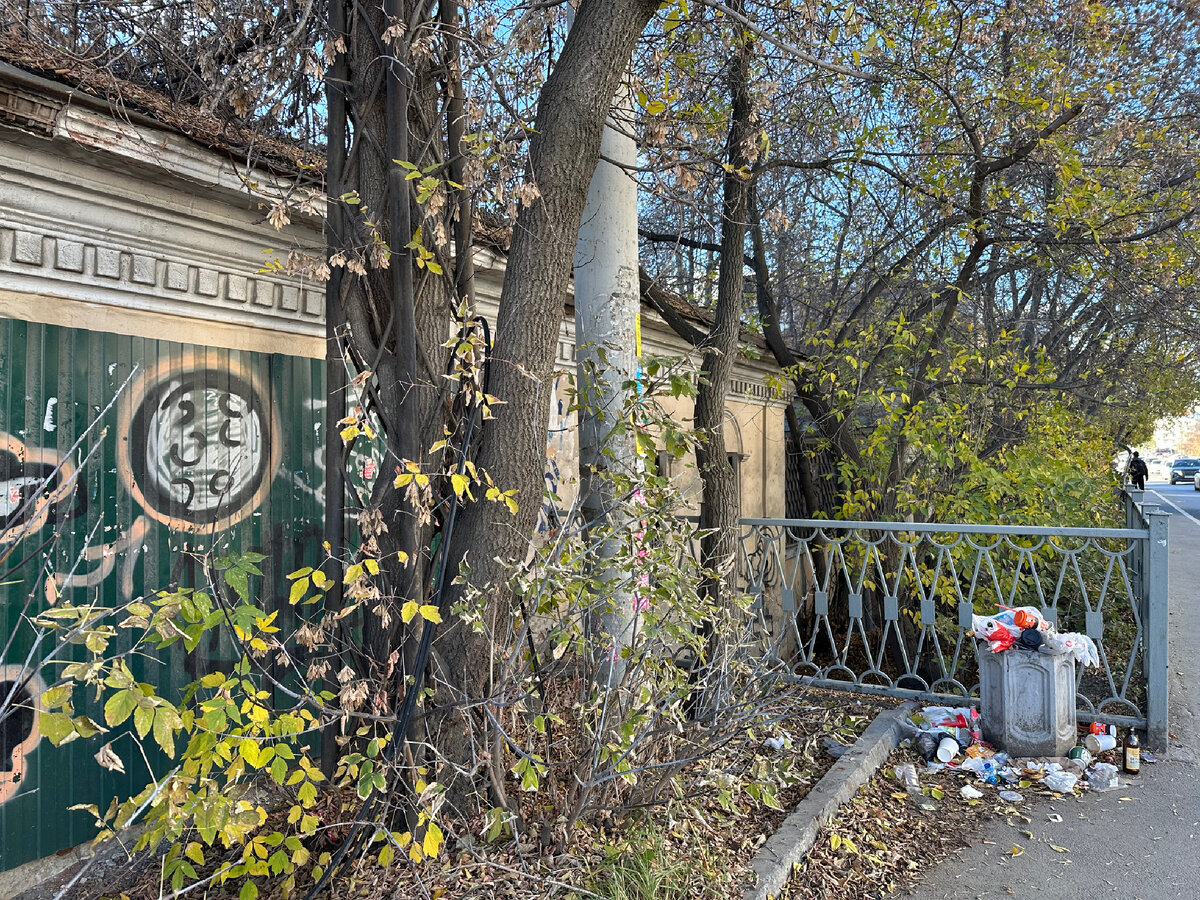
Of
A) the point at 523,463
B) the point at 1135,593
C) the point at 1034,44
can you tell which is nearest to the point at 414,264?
the point at 523,463

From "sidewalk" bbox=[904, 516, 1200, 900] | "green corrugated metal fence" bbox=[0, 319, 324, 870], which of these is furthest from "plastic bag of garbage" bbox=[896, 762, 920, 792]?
"green corrugated metal fence" bbox=[0, 319, 324, 870]

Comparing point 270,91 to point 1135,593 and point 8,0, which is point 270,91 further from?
point 1135,593

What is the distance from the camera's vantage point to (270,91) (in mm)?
3469

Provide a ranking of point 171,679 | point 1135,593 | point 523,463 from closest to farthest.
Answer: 1. point 523,463
2. point 171,679
3. point 1135,593

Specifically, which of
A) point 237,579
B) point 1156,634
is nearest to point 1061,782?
point 1156,634

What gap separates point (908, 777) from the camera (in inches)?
170

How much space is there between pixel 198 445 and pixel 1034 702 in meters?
4.38

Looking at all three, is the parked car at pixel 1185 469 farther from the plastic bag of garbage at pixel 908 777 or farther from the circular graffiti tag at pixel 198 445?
the circular graffiti tag at pixel 198 445

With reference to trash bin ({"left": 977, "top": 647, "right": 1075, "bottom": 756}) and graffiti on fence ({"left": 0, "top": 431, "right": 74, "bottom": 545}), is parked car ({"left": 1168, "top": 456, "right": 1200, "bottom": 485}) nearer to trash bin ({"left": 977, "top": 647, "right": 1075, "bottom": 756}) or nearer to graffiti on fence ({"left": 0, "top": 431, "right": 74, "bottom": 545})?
trash bin ({"left": 977, "top": 647, "right": 1075, "bottom": 756})

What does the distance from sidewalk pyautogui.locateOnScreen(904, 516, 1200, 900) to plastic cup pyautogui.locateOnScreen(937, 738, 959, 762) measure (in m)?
0.52

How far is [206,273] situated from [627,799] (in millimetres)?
2819

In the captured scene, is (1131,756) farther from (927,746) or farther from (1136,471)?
(1136,471)

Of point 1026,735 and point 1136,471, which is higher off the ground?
point 1136,471

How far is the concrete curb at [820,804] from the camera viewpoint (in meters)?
3.13
